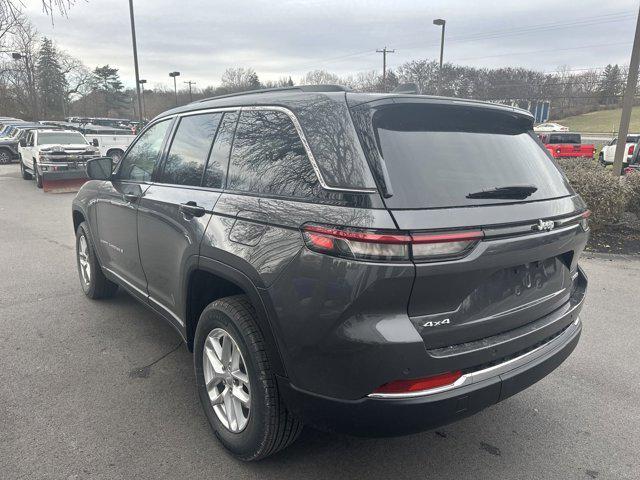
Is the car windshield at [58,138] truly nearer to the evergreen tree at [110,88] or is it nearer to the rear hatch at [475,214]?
the rear hatch at [475,214]

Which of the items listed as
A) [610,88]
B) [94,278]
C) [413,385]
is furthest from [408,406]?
[610,88]

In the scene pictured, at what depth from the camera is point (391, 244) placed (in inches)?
75.2

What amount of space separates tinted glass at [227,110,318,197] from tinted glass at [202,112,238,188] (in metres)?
0.07

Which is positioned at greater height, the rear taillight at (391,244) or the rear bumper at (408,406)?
the rear taillight at (391,244)

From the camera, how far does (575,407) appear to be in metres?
3.20

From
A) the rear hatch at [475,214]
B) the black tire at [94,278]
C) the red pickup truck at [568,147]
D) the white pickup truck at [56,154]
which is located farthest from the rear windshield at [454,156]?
the red pickup truck at [568,147]

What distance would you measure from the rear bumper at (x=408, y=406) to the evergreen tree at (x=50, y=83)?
60.3 m

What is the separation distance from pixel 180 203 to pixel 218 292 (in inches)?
23.4

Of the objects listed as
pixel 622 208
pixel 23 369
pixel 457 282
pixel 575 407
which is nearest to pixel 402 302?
pixel 457 282

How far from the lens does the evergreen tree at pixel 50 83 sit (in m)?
53.9

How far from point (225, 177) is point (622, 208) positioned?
23.9 ft

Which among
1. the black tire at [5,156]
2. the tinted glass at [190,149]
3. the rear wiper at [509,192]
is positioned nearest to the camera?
the rear wiper at [509,192]

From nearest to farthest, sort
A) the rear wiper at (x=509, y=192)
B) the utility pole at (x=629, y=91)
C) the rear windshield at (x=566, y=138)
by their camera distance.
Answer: the rear wiper at (x=509, y=192) → the utility pole at (x=629, y=91) → the rear windshield at (x=566, y=138)

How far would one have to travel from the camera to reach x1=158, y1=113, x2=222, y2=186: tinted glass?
2.99 meters
